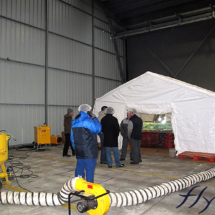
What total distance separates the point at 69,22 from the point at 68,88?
418 cm

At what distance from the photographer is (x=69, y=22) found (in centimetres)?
1459

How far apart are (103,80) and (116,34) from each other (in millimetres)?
3805

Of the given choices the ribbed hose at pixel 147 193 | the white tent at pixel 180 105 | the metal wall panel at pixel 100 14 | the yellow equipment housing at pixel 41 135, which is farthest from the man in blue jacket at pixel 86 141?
the metal wall panel at pixel 100 14

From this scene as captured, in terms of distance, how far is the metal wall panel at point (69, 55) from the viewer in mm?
13500

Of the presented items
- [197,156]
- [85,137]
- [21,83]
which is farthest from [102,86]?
[85,137]

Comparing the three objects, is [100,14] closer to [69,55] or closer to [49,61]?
[69,55]

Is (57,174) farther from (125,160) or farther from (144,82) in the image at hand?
(144,82)

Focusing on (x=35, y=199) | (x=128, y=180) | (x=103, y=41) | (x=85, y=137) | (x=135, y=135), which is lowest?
(x=128, y=180)

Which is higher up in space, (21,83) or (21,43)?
(21,43)

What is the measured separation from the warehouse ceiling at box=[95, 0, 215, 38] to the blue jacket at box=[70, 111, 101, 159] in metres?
12.6

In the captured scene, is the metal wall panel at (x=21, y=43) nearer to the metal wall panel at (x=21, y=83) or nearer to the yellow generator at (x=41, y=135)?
the metal wall panel at (x=21, y=83)

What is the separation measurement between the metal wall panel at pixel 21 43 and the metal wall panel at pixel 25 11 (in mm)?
331

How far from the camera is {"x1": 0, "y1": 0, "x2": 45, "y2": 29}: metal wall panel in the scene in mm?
11242

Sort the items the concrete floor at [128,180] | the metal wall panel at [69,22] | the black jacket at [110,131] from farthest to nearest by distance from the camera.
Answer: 1. the metal wall panel at [69,22]
2. the black jacket at [110,131]
3. the concrete floor at [128,180]
